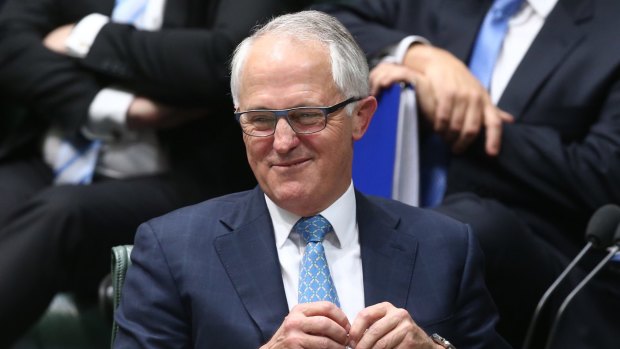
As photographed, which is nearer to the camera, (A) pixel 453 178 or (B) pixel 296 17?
(B) pixel 296 17

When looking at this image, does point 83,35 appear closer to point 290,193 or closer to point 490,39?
point 490,39

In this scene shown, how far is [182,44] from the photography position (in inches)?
128

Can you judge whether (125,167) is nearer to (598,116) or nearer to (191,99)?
(191,99)

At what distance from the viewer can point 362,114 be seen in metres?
2.35

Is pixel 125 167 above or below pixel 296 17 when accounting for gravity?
below

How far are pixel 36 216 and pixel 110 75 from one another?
1.88ft

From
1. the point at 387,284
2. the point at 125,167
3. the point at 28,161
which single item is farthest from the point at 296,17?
the point at 28,161

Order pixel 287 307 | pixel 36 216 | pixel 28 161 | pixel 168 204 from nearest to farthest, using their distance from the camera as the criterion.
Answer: pixel 287 307
pixel 36 216
pixel 168 204
pixel 28 161

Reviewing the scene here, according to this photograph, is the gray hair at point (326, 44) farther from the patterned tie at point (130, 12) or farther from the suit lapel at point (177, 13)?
the patterned tie at point (130, 12)

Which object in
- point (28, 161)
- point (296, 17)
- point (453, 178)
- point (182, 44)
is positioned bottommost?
point (28, 161)

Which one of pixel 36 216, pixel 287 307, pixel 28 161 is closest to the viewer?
pixel 287 307

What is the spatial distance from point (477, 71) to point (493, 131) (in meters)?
0.26

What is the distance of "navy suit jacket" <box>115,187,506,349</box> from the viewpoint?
2143 millimetres

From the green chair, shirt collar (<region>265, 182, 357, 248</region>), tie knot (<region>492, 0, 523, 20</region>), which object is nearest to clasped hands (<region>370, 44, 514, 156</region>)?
tie knot (<region>492, 0, 523, 20</region>)
